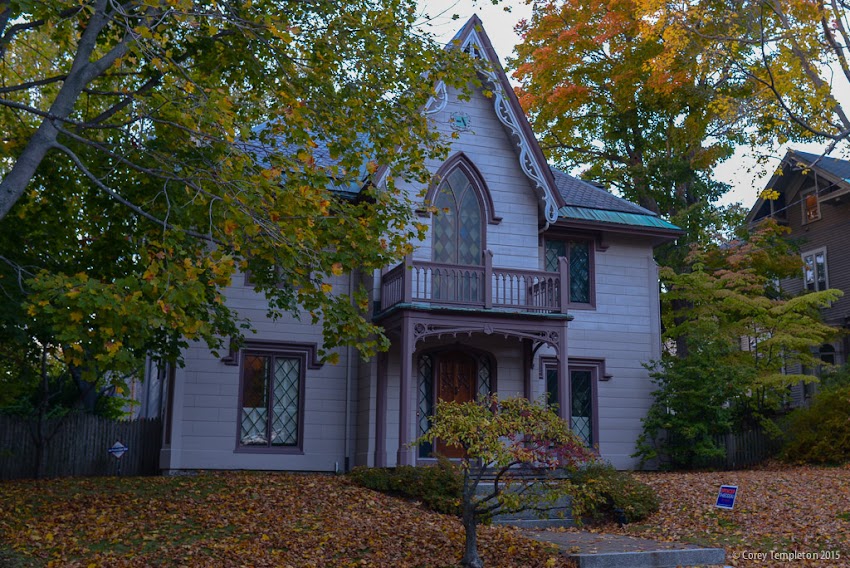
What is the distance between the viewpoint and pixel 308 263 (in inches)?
469

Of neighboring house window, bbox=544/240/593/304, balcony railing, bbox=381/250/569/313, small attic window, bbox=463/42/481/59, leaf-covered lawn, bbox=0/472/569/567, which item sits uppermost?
small attic window, bbox=463/42/481/59

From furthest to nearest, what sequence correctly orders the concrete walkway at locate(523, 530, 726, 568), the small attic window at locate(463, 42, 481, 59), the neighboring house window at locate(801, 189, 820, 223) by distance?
1. the neighboring house window at locate(801, 189, 820, 223)
2. the small attic window at locate(463, 42, 481, 59)
3. the concrete walkway at locate(523, 530, 726, 568)

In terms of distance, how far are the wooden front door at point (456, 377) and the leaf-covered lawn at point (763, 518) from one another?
4.46m

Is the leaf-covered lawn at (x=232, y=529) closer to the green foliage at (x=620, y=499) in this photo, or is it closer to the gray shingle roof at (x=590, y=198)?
the green foliage at (x=620, y=499)

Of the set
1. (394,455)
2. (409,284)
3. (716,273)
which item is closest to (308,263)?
(409,284)

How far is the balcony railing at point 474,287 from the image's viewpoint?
1814cm

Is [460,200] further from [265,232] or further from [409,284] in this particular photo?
[265,232]

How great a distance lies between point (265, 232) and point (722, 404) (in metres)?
13.4

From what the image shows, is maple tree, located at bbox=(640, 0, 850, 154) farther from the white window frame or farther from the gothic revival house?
the white window frame

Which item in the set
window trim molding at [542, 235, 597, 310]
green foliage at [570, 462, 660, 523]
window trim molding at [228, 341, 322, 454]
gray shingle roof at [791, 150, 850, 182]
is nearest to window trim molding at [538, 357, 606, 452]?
window trim molding at [542, 235, 597, 310]

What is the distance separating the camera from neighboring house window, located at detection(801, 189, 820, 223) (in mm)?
33531

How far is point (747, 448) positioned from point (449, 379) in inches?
306

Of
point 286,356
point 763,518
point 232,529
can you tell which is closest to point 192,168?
point 232,529

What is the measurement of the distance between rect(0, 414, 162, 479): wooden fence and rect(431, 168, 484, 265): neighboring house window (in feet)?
24.3
